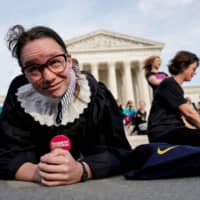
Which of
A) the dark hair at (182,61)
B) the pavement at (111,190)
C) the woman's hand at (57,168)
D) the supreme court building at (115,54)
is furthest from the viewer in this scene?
the supreme court building at (115,54)

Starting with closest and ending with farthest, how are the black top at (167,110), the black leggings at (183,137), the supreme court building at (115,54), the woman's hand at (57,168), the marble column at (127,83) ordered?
the woman's hand at (57,168) → the black leggings at (183,137) → the black top at (167,110) → the marble column at (127,83) → the supreme court building at (115,54)

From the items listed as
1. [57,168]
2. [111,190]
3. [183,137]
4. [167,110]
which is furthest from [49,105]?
[167,110]

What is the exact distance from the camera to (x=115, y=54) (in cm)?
3925

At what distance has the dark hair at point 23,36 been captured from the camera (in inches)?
65.4

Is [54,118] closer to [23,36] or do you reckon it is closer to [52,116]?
[52,116]

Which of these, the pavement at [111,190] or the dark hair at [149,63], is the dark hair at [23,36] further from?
the dark hair at [149,63]

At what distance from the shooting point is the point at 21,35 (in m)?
1.73

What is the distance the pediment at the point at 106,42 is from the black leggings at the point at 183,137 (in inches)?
1441

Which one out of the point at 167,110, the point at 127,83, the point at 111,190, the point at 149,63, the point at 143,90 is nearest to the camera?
the point at 111,190

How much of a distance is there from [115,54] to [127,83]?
426 cm

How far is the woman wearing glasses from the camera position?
5.24ft

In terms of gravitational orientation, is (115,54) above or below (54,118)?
below

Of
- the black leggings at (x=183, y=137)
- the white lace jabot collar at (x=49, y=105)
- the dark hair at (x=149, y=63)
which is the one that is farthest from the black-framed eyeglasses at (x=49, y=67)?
the dark hair at (x=149, y=63)

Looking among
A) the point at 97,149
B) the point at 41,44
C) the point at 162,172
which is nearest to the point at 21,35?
the point at 41,44
